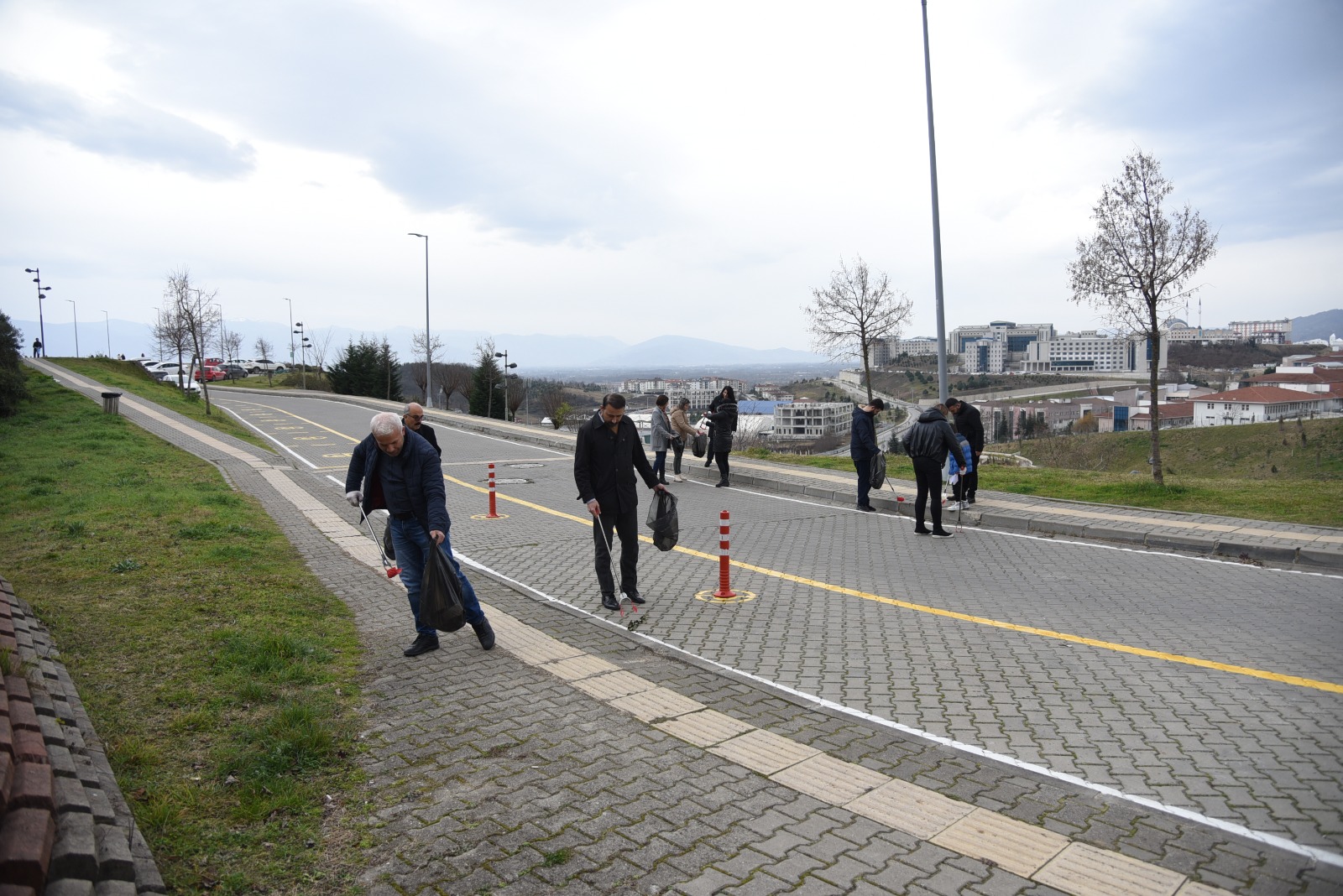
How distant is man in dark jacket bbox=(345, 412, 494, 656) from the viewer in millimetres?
6523

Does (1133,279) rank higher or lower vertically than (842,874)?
higher

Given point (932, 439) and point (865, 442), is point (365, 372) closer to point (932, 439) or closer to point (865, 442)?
point (865, 442)

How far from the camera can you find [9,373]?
24.9 metres

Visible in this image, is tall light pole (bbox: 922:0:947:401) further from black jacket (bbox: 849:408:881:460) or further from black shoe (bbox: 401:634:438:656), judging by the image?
black shoe (bbox: 401:634:438:656)

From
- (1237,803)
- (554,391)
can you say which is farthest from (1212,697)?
(554,391)

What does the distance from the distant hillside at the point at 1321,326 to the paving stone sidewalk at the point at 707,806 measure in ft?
157

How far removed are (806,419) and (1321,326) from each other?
59.3m

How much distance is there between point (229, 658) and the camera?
600 centimetres

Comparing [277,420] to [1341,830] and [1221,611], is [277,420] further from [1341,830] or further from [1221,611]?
[1341,830]

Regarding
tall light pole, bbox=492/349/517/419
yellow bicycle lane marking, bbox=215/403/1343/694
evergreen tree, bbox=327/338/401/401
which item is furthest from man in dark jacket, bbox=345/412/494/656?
evergreen tree, bbox=327/338/401/401

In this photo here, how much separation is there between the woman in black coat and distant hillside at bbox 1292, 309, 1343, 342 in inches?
1539

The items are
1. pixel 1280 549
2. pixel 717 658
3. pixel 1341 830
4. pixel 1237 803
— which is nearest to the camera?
pixel 1341 830

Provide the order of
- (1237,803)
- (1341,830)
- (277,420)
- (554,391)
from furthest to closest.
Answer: (554,391) → (277,420) → (1237,803) → (1341,830)

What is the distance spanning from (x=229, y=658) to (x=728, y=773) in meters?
3.70
